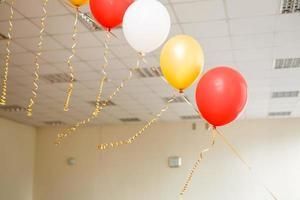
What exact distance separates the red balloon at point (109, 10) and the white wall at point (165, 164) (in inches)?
271

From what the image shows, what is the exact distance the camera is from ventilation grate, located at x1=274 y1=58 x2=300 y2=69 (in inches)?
210

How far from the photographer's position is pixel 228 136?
30.2 ft

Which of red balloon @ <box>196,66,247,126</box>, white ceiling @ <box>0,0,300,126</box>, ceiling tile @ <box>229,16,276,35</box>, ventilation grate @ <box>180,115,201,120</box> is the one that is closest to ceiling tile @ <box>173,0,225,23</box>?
white ceiling @ <box>0,0,300,126</box>

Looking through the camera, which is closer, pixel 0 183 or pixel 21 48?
pixel 21 48

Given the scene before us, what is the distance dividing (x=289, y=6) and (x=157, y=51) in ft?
5.61

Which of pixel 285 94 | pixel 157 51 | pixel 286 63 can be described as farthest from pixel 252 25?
pixel 285 94

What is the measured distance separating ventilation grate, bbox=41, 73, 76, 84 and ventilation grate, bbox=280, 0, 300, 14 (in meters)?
3.35

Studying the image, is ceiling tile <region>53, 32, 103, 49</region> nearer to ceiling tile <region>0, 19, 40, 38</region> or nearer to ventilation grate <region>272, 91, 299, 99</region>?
ceiling tile <region>0, 19, 40, 38</region>

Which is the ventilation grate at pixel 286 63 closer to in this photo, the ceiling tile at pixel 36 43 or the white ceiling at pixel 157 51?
the white ceiling at pixel 157 51

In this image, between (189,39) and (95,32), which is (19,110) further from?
(189,39)

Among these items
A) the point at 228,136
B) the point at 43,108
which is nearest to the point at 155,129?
the point at 228,136

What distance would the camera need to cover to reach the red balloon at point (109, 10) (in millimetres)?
2652

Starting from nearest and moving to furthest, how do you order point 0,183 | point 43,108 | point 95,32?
point 95,32, point 43,108, point 0,183

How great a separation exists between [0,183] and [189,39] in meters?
7.38
